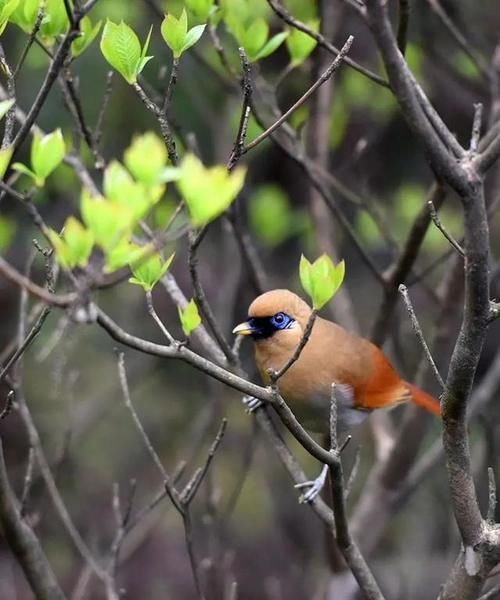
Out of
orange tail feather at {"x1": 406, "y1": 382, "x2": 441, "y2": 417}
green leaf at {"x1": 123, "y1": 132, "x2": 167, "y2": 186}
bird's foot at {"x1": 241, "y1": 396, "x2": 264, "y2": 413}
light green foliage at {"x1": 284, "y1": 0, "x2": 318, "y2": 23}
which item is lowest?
orange tail feather at {"x1": 406, "y1": 382, "x2": 441, "y2": 417}

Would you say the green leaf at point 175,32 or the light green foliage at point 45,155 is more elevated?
the green leaf at point 175,32

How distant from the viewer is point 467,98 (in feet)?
16.0

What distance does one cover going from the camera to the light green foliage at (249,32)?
244 centimetres

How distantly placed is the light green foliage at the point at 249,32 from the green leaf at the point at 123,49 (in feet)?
1.82

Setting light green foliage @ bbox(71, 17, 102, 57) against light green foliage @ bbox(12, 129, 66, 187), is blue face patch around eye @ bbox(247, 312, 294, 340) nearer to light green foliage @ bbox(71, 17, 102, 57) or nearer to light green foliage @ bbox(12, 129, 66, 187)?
light green foliage @ bbox(71, 17, 102, 57)

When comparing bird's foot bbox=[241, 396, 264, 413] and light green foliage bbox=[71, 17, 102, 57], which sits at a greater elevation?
light green foliage bbox=[71, 17, 102, 57]

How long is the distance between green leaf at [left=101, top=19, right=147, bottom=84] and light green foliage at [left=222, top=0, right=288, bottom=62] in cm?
56

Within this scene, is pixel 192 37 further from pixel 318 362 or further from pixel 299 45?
pixel 318 362

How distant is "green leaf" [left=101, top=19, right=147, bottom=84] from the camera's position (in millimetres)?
1916

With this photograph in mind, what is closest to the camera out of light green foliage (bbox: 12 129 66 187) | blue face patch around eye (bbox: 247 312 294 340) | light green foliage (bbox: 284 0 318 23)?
light green foliage (bbox: 12 129 66 187)

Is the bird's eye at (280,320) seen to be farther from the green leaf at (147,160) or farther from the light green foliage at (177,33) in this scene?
the green leaf at (147,160)

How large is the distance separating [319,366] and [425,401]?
397mm

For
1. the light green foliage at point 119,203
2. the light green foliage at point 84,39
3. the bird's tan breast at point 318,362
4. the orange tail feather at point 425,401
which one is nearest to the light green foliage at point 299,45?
the light green foliage at point 84,39

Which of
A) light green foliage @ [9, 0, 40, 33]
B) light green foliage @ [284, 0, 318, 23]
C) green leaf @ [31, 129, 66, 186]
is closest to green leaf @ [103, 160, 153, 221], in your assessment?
green leaf @ [31, 129, 66, 186]
